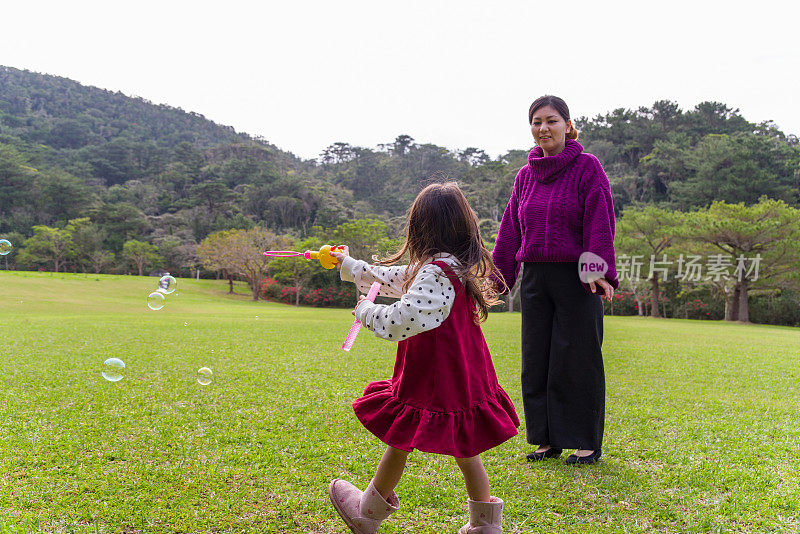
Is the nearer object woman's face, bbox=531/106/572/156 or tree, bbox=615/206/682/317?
woman's face, bbox=531/106/572/156

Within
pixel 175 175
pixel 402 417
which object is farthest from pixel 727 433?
pixel 175 175

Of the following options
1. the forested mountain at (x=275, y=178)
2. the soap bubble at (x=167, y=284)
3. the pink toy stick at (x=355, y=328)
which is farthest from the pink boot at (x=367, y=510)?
the forested mountain at (x=275, y=178)

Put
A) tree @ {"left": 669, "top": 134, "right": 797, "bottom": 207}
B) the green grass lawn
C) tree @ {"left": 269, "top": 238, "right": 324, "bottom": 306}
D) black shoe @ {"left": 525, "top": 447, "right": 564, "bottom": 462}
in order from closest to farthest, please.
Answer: the green grass lawn → black shoe @ {"left": 525, "top": 447, "right": 564, "bottom": 462} → tree @ {"left": 269, "top": 238, "right": 324, "bottom": 306} → tree @ {"left": 669, "top": 134, "right": 797, "bottom": 207}

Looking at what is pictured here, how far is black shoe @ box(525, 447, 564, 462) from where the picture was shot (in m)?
2.81

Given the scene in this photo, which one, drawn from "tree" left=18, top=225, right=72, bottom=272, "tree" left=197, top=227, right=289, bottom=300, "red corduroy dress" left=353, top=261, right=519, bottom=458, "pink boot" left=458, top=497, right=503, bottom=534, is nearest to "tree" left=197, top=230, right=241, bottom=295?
"tree" left=197, top=227, right=289, bottom=300

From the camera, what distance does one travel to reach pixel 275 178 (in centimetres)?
4691

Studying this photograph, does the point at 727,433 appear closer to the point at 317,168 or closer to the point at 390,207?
the point at 390,207

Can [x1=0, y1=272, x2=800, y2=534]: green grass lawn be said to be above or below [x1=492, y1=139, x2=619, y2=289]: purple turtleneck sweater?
below

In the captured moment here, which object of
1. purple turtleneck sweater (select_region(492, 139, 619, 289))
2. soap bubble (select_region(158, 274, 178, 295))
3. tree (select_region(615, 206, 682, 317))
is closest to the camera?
purple turtleneck sweater (select_region(492, 139, 619, 289))

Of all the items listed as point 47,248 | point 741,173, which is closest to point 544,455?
point 741,173

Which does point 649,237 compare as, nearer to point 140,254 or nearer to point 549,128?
point 549,128

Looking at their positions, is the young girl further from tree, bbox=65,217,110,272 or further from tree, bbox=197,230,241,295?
tree, bbox=65,217,110,272

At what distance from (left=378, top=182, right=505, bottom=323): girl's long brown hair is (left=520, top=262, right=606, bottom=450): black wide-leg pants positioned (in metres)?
0.89

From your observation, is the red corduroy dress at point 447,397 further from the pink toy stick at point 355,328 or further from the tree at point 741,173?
the tree at point 741,173
